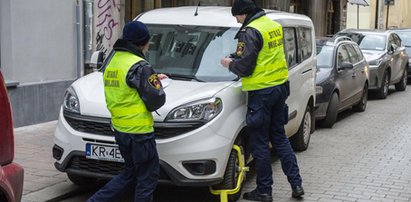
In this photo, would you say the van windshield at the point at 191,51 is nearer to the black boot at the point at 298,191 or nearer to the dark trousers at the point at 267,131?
the dark trousers at the point at 267,131

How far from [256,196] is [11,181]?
9.53 ft

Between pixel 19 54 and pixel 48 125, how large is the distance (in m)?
1.18

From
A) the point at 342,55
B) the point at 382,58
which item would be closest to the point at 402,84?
the point at 382,58

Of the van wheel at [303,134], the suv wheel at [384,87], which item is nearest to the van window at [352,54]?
the suv wheel at [384,87]

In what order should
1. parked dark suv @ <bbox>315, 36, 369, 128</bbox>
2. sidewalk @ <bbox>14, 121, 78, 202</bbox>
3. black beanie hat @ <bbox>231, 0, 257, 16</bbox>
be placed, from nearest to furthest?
black beanie hat @ <bbox>231, 0, 257, 16</bbox> < sidewalk @ <bbox>14, 121, 78, 202</bbox> < parked dark suv @ <bbox>315, 36, 369, 128</bbox>

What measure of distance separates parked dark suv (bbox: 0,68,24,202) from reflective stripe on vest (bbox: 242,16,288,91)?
2704 millimetres

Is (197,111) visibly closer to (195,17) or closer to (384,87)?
(195,17)

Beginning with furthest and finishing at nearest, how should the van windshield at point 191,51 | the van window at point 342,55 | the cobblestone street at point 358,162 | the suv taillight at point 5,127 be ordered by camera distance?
the van window at point 342,55 → the cobblestone street at point 358,162 → the van windshield at point 191,51 → the suv taillight at point 5,127

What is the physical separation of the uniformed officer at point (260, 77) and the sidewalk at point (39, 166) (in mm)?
1957

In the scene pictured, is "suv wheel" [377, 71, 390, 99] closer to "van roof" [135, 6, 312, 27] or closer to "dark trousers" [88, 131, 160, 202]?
"van roof" [135, 6, 312, 27]

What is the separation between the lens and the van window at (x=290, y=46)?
24.4ft

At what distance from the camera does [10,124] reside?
3750 mm

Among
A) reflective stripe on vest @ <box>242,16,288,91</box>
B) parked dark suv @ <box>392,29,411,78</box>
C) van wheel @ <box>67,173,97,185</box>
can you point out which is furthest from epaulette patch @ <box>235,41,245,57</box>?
parked dark suv @ <box>392,29,411,78</box>

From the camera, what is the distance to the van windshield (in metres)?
6.39
